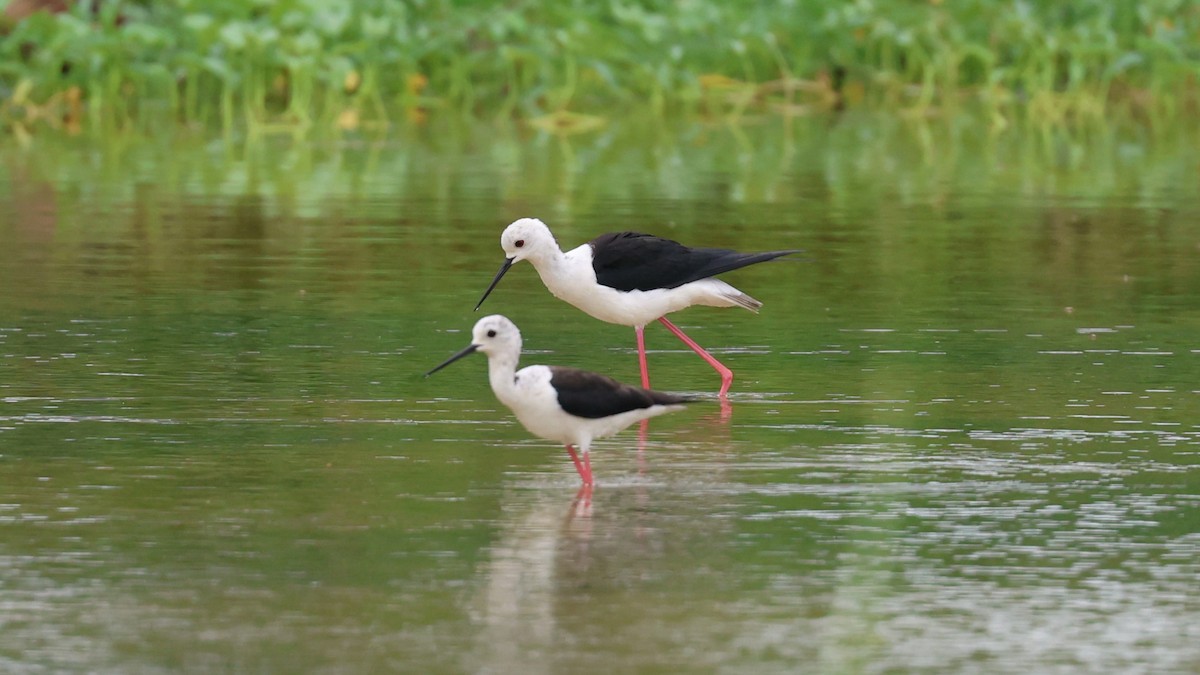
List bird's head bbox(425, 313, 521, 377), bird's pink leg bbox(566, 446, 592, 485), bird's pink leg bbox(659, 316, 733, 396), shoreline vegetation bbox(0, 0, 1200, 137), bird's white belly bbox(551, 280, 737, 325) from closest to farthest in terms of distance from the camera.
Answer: bird's head bbox(425, 313, 521, 377)
bird's pink leg bbox(566, 446, 592, 485)
bird's pink leg bbox(659, 316, 733, 396)
bird's white belly bbox(551, 280, 737, 325)
shoreline vegetation bbox(0, 0, 1200, 137)

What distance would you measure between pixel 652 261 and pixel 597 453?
1.87 meters

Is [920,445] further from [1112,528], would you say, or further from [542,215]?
[542,215]

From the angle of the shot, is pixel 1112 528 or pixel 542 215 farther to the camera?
pixel 542 215

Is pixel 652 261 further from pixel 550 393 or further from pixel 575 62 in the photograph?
pixel 575 62

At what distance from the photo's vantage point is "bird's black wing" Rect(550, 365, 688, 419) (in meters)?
7.13

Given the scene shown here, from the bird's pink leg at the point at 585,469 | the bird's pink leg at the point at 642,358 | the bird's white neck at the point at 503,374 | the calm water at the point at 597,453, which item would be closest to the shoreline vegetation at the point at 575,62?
the calm water at the point at 597,453

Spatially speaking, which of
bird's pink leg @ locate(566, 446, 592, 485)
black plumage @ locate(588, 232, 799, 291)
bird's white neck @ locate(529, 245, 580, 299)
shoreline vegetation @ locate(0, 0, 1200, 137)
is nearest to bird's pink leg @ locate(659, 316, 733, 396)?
black plumage @ locate(588, 232, 799, 291)

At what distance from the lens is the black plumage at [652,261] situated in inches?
378

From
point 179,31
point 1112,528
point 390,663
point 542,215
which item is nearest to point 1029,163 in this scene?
point 542,215

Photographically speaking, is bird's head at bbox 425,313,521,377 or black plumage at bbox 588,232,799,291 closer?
bird's head at bbox 425,313,521,377

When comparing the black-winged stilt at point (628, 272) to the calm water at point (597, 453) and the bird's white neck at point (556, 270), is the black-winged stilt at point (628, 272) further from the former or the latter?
the calm water at point (597, 453)

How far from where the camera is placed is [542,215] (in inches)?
579

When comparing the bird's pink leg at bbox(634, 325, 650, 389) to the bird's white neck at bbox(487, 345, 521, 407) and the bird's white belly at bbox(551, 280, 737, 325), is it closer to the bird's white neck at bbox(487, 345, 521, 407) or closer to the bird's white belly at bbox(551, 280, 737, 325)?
the bird's white belly at bbox(551, 280, 737, 325)

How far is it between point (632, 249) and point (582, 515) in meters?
2.94
